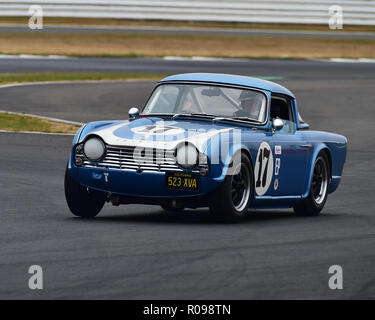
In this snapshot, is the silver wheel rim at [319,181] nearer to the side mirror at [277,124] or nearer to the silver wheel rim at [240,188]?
the side mirror at [277,124]

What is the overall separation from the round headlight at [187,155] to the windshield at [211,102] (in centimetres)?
123

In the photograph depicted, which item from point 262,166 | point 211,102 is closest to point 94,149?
point 211,102

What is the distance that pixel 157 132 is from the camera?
1016 cm

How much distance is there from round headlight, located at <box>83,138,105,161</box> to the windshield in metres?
1.22

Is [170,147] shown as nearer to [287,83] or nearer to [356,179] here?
[356,179]

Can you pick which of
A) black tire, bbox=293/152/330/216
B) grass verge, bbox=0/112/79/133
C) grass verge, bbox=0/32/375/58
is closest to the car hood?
black tire, bbox=293/152/330/216

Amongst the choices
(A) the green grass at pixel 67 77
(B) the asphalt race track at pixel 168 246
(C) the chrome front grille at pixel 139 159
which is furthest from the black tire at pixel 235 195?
(A) the green grass at pixel 67 77

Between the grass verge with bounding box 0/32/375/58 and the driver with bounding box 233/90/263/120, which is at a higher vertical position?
the grass verge with bounding box 0/32/375/58

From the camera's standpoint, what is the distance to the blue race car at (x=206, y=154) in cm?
992

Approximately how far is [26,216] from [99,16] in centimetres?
3357

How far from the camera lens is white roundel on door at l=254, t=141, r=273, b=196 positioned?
1051 cm

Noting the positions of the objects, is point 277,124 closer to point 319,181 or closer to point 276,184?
point 276,184

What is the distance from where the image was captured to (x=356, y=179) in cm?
1535

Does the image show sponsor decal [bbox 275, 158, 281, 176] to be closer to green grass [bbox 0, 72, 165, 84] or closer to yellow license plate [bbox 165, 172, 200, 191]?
yellow license plate [bbox 165, 172, 200, 191]
